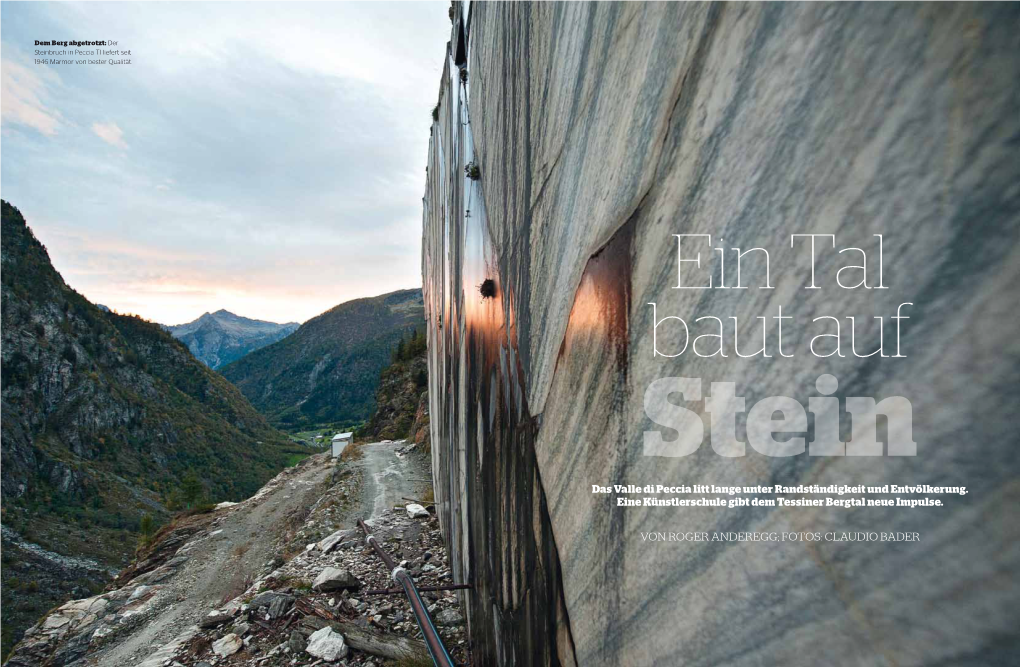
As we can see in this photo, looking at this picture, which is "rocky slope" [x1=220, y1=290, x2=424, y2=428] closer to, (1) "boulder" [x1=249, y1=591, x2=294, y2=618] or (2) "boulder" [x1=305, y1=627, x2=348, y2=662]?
(1) "boulder" [x1=249, y1=591, x2=294, y2=618]

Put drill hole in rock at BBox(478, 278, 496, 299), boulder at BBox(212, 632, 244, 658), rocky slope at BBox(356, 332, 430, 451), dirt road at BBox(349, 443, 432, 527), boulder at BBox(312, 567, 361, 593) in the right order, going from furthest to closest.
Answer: rocky slope at BBox(356, 332, 430, 451)
dirt road at BBox(349, 443, 432, 527)
boulder at BBox(312, 567, 361, 593)
boulder at BBox(212, 632, 244, 658)
drill hole in rock at BBox(478, 278, 496, 299)

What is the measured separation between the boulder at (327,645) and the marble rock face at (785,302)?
9.95ft

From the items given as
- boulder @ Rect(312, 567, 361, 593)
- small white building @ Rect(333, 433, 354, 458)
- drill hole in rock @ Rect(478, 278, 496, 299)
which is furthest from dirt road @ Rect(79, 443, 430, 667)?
small white building @ Rect(333, 433, 354, 458)

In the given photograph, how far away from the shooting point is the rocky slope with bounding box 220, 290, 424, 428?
373 feet

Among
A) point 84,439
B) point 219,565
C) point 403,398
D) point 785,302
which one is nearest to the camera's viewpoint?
point 785,302

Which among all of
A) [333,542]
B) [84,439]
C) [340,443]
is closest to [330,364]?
[84,439]

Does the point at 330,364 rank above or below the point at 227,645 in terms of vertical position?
above

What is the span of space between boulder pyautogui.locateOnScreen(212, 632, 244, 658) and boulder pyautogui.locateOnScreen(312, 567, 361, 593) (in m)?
0.72

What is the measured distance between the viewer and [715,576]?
2.03ft

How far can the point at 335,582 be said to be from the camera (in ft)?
15.2

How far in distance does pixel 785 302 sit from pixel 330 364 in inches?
5327

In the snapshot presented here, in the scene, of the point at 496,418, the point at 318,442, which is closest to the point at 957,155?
the point at 496,418

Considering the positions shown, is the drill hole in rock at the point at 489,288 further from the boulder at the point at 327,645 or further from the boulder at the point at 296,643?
the boulder at the point at 296,643

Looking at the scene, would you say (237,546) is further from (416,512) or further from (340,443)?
(340,443)
